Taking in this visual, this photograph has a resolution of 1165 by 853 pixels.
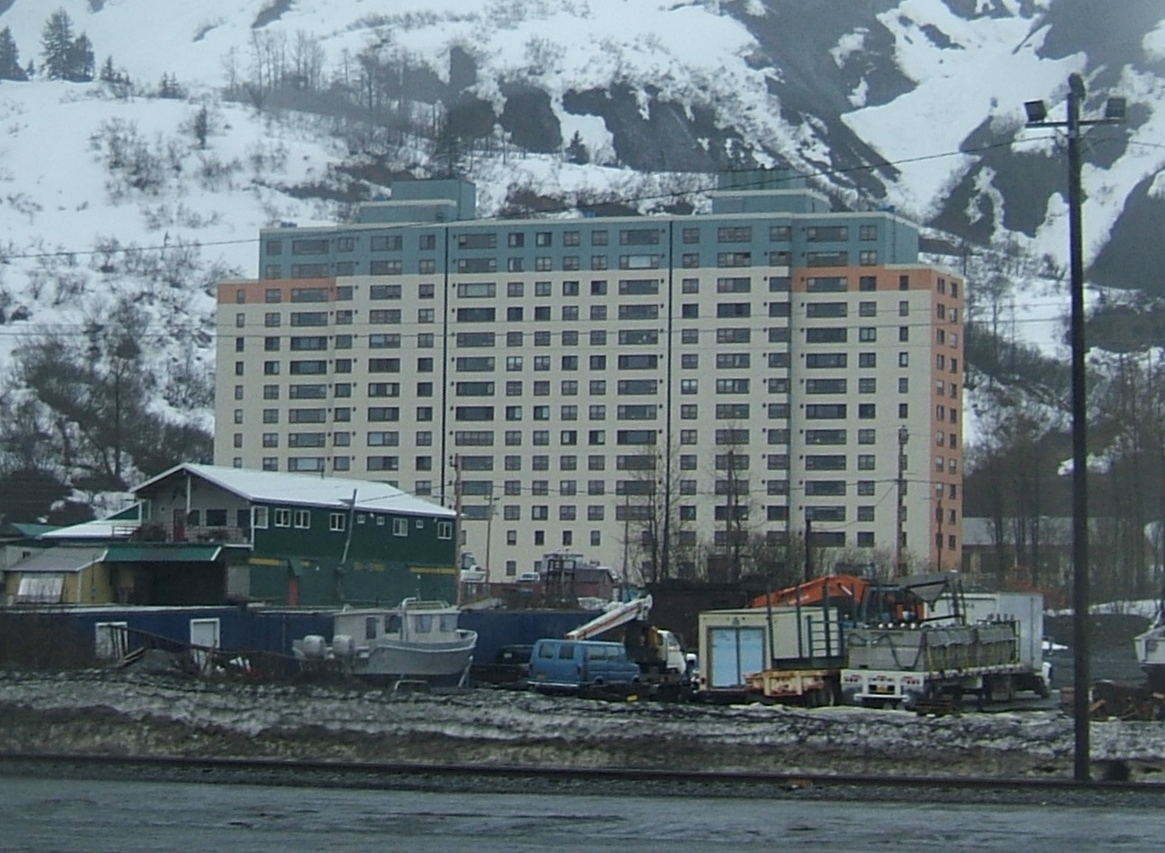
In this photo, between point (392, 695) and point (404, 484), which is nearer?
point (392, 695)

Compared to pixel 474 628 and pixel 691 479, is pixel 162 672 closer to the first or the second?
pixel 474 628

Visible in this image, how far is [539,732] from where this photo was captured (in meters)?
33.8

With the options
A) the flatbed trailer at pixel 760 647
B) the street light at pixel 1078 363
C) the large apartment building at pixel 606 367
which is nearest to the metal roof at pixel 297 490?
the flatbed trailer at pixel 760 647

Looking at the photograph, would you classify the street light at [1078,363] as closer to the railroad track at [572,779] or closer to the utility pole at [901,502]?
the railroad track at [572,779]

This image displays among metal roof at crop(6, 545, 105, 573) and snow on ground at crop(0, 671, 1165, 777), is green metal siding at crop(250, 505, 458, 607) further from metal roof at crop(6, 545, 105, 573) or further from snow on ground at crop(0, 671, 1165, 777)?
snow on ground at crop(0, 671, 1165, 777)

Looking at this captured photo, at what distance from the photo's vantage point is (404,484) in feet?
474

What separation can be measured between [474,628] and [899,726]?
96.3 feet

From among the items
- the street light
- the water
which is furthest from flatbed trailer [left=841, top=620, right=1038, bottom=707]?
the water

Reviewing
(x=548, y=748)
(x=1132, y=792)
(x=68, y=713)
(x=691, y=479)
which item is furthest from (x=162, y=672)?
(x=691, y=479)

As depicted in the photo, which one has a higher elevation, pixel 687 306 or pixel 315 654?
pixel 687 306

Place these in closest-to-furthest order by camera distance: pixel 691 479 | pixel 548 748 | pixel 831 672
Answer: pixel 548 748 → pixel 831 672 → pixel 691 479

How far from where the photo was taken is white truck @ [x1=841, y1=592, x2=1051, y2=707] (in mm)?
42375

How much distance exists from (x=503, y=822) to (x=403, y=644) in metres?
32.6

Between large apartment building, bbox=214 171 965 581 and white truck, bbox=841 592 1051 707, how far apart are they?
8791 centimetres
